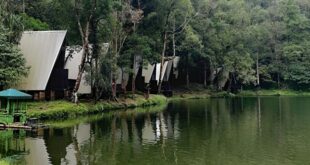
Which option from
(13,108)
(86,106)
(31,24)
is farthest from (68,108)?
(31,24)

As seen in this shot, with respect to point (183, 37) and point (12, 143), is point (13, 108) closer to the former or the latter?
point (12, 143)

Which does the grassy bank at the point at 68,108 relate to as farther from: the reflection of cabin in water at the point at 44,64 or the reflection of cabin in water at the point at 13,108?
the reflection of cabin in water at the point at 44,64

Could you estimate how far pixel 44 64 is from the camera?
3972cm

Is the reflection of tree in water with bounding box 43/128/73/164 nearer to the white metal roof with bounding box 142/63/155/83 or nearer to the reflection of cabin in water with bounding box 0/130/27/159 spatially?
the reflection of cabin in water with bounding box 0/130/27/159

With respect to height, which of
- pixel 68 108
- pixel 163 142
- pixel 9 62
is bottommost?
pixel 163 142

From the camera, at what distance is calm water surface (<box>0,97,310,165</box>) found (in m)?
19.5

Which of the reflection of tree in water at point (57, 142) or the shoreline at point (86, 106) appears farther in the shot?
the shoreline at point (86, 106)

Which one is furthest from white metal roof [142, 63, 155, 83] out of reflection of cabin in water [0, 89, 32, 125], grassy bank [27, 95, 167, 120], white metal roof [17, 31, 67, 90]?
reflection of cabin in water [0, 89, 32, 125]

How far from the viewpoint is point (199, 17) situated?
246 ft

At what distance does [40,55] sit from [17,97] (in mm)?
10468

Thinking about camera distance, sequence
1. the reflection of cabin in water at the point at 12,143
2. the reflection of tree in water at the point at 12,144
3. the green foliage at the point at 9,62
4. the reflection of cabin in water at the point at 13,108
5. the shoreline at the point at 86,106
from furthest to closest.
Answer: the green foliage at the point at 9,62 < the shoreline at the point at 86,106 < the reflection of cabin in water at the point at 13,108 < the reflection of cabin in water at the point at 12,143 < the reflection of tree in water at the point at 12,144

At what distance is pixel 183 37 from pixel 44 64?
37.8m

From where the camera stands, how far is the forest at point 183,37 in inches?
1638

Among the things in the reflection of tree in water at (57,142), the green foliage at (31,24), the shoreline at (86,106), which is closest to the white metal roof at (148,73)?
the shoreline at (86,106)
